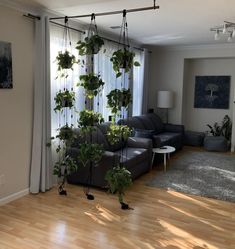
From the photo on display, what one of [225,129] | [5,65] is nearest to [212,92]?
[225,129]

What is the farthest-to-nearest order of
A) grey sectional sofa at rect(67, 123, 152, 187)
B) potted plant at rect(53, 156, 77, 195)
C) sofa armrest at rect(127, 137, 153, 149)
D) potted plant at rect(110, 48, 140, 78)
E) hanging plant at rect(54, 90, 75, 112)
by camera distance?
sofa armrest at rect(127, 137, 153, 149) → grey sectional sofa at rect(67, 123, 152, 187) → potted plant at rect(53, 156, 77, 195) → hanging plant at rect(54, 90, 75, 112) → potted plant at rect(110, 48, 140, 78)

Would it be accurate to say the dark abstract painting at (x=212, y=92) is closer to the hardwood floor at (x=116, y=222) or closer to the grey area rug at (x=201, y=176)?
the grey area rug at (x=201, y=176)

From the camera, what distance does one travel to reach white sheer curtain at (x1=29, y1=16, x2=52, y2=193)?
12.7 feet

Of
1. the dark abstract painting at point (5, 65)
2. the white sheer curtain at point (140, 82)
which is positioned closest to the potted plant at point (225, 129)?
the white sheer curtain at point (140, 82)

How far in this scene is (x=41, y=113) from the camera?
12.8ft

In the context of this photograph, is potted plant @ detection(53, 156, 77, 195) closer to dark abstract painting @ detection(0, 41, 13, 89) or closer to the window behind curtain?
the window behind curtain

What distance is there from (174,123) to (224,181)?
120 inches

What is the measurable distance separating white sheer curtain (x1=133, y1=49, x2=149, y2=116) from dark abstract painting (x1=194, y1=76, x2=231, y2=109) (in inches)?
58.6

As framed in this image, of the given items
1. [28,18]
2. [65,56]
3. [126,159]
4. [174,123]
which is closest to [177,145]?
[174,123]

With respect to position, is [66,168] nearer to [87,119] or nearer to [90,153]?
[90,153]

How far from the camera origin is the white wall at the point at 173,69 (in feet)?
23.1

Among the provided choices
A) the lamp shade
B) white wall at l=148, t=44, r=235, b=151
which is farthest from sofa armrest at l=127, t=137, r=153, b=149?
white wall at l=148, t=44, r=235, b=151

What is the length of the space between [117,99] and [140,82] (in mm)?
3528

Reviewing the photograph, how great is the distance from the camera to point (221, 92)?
23.7 ft
